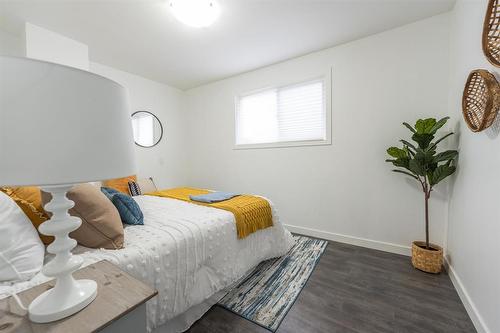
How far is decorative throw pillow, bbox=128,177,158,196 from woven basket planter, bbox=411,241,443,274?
342 centimetres

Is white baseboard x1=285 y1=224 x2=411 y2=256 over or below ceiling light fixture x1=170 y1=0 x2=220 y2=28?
below

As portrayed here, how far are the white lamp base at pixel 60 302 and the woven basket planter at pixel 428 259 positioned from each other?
2.50 meters

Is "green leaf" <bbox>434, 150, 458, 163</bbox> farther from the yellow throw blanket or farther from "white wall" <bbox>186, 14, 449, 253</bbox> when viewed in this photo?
the yellow throw blanket

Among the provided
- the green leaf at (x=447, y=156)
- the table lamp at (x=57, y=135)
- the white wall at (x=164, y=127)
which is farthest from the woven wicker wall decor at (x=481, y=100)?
the white wall at (x=164, y=127)

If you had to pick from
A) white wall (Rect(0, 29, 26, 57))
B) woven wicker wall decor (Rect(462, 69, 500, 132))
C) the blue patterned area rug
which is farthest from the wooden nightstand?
white wall (Rect(0, 29, 26, 57))

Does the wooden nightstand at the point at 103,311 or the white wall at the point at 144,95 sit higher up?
the white wall at the point at 144,95

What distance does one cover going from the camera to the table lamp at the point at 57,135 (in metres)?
0.48

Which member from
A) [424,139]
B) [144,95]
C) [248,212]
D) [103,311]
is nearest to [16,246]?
[103,311]

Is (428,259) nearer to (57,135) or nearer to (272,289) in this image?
(272,289)

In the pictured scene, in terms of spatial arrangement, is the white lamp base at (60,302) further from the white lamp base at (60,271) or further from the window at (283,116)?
the window at (283,116)

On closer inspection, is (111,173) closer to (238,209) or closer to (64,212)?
(64,212)

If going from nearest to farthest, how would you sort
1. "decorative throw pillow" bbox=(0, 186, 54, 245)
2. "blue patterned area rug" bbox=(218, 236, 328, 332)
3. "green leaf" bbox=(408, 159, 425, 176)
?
"decorative throw pillow" bbox=(0, 186, 54, 245), "blue patterned area rug" bbox=(218, 236, 328, 332), "green leaf" bbox=(408, 159, 425, 176)

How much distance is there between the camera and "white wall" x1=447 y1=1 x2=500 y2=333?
118 cm

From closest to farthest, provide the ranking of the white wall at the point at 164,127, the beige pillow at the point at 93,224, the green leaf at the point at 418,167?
the beige pillow at the point at 93,224
the green leaf at the point at 418,167
the white wall at the point at 164,127
